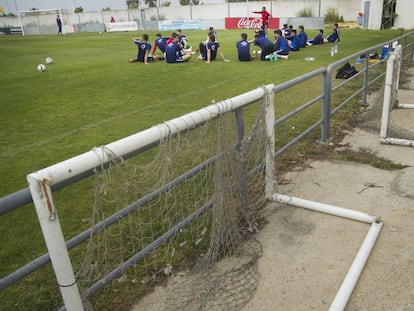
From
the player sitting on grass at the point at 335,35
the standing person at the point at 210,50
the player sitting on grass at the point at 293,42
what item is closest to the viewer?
the standing person at the point at 210,50

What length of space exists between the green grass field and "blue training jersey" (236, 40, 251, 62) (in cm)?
34

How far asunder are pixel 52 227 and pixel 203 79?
10477 millimetres

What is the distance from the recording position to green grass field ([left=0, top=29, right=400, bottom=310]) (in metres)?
3.89

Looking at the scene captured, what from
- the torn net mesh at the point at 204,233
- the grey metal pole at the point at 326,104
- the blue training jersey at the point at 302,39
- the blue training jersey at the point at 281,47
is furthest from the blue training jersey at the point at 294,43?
the torn net mesh at the point at 204,233

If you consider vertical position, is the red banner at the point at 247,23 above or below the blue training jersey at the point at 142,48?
below

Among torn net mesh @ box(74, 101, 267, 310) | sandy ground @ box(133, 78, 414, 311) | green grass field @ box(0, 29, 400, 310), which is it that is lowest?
green grass field @ box(0, 29, 400, 310)

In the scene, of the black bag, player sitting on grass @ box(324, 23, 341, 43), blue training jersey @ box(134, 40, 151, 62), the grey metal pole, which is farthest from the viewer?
player sitting on grass @ box(324, 23, 341, 43)

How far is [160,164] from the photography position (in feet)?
8.75

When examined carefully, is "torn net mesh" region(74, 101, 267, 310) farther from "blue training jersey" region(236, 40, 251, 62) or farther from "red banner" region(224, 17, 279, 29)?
"red banner" region(224, 17, 279, 29)

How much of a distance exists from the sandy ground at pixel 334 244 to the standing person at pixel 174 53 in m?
11.6

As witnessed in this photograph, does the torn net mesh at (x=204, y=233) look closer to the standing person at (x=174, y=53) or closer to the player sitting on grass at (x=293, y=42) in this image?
the standing person at (x=174, y=53)

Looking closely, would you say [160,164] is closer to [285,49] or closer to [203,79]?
[203,79]

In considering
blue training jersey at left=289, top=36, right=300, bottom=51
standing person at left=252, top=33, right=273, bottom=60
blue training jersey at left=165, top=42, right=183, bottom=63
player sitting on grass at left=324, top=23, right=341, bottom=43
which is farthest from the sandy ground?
player sitting on grass at left=324, top=23, right=341, bottom=43

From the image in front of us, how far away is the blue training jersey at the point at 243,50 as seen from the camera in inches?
596
